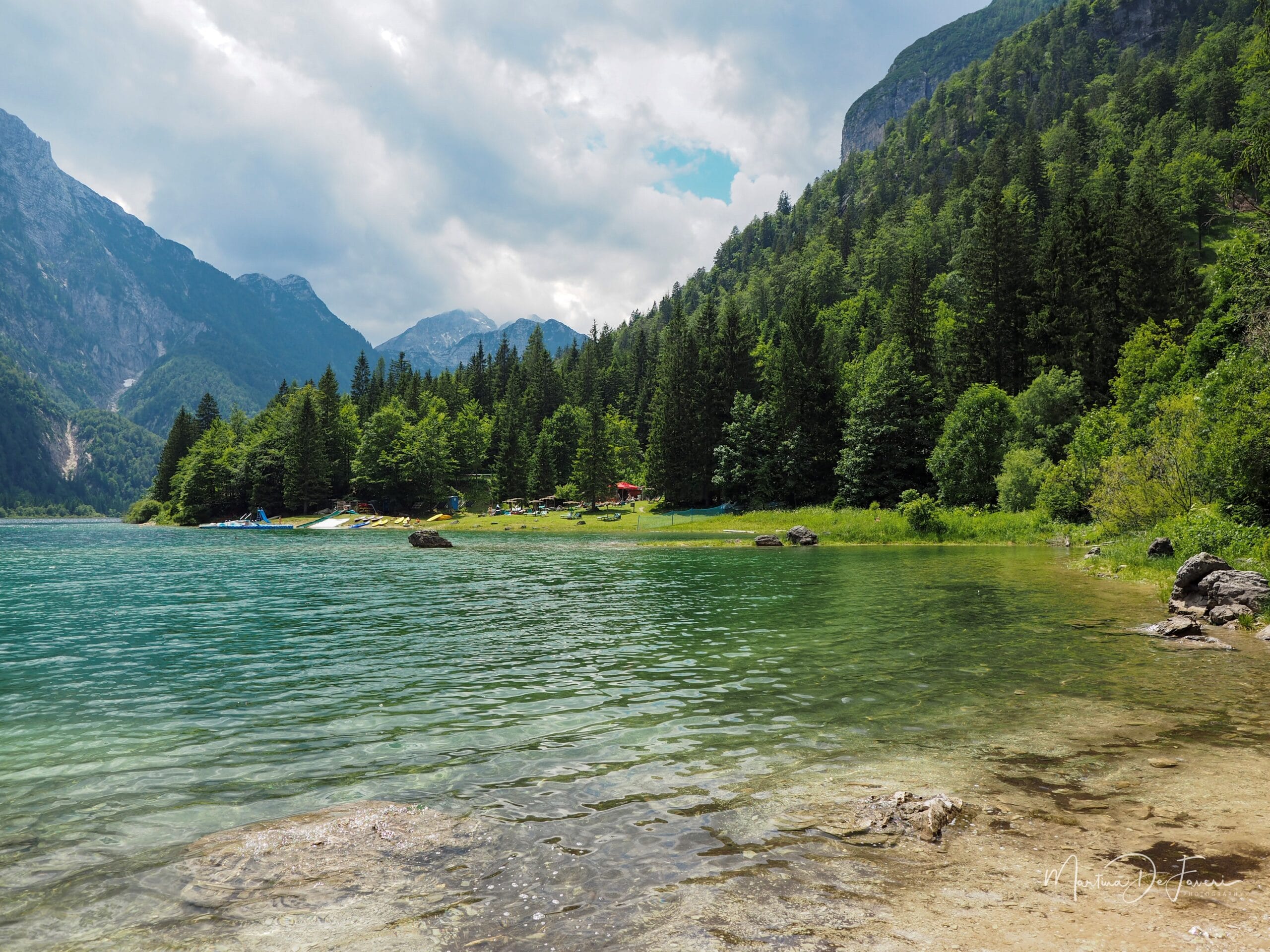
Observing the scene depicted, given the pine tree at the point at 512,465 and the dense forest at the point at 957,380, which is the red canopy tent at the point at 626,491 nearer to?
the dense forest at the point at 957,380

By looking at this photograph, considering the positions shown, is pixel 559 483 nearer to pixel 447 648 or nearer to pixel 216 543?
pixel 216 543

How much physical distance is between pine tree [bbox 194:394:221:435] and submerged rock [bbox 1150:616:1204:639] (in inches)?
6802

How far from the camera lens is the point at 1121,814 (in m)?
7.01

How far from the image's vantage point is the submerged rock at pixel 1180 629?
55.1 feet

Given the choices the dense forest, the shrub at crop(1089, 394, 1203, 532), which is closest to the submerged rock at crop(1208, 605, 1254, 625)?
the dense forest

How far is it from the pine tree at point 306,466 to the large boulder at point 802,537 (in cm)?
9643

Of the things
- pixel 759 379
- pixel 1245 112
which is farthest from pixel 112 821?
pixel 1245 112

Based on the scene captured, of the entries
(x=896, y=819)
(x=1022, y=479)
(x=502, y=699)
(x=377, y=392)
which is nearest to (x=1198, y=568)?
(x=896, y=819)

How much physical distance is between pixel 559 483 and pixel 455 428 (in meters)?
24.7

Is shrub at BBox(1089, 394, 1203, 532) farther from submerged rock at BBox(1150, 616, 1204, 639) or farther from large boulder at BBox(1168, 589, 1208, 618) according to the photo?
submerged rock at BBox(1150, 616, 1204, 639)

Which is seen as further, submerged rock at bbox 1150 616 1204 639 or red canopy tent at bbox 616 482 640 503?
red canopy tent at bbox 616 482 640 503

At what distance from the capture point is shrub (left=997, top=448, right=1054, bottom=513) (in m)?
56.9

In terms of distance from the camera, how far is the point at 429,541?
56969 millimetres

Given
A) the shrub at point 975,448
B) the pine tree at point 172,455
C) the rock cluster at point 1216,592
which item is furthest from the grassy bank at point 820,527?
the pine tree at point 172,455
